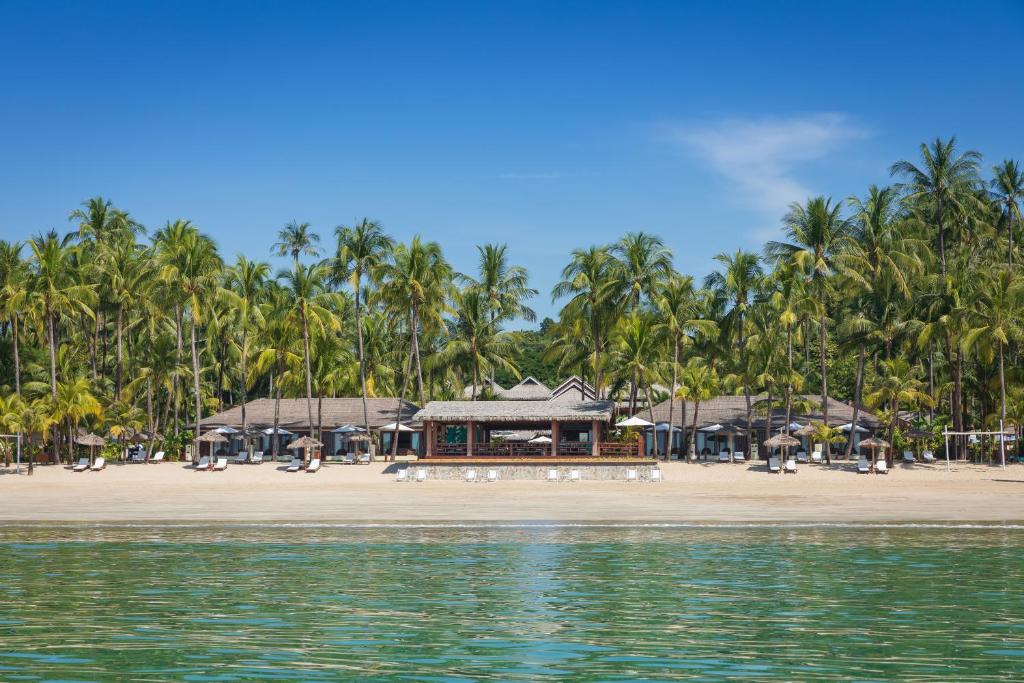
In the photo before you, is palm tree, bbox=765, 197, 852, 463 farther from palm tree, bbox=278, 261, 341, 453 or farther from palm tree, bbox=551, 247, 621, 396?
palm tree, bbox=278, 261, 341, 453

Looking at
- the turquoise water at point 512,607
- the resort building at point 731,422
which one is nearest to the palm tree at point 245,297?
the resort building at point 731,422

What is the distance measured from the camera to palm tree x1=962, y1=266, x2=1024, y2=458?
157 ft

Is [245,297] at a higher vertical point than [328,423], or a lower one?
higher

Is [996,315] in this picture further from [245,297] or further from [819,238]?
[245,297]

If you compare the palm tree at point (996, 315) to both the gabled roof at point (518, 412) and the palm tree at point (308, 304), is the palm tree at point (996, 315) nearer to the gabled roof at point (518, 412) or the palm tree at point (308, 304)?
the gabled roof at point (518, 412)

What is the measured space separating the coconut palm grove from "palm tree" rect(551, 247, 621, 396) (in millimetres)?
139

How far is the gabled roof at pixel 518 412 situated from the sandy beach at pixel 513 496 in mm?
3797

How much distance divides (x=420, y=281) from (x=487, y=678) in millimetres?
45675

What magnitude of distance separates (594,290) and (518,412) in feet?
43.4

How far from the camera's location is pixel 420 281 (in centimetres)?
5641

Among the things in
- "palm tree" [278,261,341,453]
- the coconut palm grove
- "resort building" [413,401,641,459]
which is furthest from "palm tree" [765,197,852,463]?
"palm tree" [278,261,341,453]

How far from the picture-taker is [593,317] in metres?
61.2

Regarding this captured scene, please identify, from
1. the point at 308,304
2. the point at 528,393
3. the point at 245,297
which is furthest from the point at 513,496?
the point at 528,393

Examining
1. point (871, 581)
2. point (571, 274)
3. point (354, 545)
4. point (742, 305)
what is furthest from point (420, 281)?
point (871, 581)
